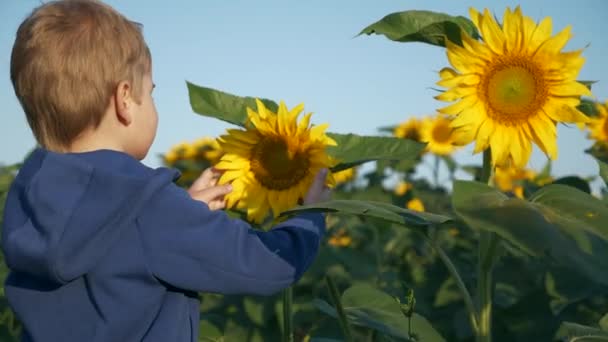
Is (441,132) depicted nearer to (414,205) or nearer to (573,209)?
(414,205)

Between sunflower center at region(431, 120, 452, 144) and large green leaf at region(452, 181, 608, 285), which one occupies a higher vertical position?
large green leaf at region(452, 181, 608, 285)

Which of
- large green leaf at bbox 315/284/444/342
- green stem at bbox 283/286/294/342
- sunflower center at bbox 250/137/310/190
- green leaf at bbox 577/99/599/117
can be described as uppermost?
green leaf at bbox 577/99/599/117

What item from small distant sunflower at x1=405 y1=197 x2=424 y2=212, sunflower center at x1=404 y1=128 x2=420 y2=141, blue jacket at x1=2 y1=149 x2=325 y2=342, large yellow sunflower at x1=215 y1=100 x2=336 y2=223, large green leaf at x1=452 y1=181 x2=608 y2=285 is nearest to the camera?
large green leaf at x1=452 y1=181 x2=608 y2=285

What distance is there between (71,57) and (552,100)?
109cm

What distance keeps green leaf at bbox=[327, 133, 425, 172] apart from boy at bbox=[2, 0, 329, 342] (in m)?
0.17

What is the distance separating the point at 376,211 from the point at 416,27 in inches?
24.4

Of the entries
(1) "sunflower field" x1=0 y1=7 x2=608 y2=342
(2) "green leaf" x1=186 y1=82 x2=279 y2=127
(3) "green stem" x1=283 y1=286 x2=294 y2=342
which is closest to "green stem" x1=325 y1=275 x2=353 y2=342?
(1) "sunflower field" x1=0 y1=7 x2=608 y2=342

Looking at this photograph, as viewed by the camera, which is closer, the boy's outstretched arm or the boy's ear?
the boy's outstretched arm

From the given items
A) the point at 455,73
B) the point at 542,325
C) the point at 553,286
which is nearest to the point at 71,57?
the point at 455,73

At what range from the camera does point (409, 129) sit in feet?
22.4

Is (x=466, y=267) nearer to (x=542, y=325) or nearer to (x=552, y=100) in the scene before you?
(x=542, y=325)

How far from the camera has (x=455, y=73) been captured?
2.18m

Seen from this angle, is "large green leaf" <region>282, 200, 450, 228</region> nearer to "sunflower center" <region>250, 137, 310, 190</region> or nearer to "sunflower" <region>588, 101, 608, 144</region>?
"sunflower center" <region>250, 137, 310, 190</region>

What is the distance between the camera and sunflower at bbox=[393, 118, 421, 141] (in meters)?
6.77
